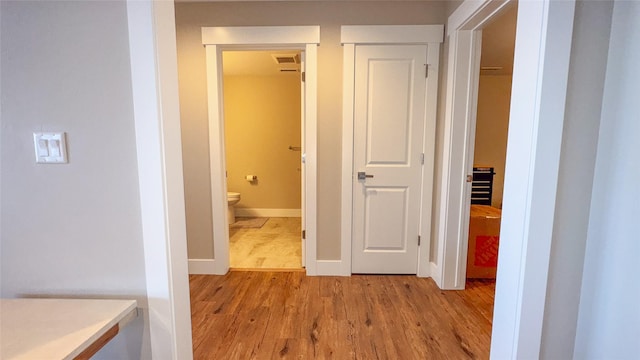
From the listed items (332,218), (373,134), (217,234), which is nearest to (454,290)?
(332,218)

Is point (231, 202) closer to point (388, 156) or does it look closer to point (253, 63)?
point (253, 63)

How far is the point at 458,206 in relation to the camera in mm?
2236

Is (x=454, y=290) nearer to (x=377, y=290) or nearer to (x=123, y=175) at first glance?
(x=377, y=290)

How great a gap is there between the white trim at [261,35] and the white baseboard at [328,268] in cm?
195

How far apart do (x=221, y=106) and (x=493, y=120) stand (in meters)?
4.20

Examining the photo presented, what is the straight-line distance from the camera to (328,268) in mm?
2607

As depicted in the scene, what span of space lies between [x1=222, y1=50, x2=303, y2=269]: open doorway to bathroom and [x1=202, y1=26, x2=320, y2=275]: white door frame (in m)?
1.27

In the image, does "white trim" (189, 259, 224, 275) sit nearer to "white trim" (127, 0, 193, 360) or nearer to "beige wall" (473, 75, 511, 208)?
"white trim" (127, 0, 193, 360)

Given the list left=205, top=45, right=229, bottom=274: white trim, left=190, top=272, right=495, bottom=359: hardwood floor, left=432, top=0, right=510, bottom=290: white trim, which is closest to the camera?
left=190, top=272, right=495, bottom=359: hardwood floor

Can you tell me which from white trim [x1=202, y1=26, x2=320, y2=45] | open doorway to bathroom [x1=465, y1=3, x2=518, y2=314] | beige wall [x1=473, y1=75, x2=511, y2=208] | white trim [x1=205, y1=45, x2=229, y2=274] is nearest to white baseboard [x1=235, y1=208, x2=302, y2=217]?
white trim [x1=205, y1=45, x2=229, y2=274]

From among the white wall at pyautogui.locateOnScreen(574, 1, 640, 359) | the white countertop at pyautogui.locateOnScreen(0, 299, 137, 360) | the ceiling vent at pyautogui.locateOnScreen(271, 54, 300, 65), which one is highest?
the ceiling vent at pyautogui.locateOnScreen(271, 54, 300, 65)

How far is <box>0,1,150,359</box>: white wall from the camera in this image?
0.88 m

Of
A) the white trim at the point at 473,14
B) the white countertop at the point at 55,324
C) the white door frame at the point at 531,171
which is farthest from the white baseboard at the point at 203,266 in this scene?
the white trim at the point at 473,14

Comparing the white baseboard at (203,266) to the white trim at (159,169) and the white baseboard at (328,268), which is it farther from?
the white trim at (159,169)
